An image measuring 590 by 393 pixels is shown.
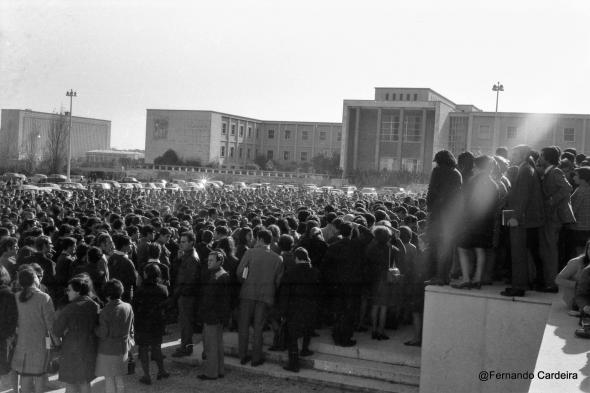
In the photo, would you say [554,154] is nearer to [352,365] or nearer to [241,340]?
[352,365]

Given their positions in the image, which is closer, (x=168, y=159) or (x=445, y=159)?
(x=445, y=159)

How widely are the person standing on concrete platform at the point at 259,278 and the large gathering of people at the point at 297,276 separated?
0.01m

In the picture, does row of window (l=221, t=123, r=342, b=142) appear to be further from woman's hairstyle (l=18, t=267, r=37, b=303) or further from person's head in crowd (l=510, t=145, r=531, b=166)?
woman's hairstyle (l=18, t=267, r=37, b=303)

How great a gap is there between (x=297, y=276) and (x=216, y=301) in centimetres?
108

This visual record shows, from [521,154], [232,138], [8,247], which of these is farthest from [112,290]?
[232,138]

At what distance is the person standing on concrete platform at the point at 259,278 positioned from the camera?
27.6 ft

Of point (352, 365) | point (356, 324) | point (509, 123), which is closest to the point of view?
point (352, 365)

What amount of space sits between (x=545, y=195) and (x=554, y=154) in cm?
51

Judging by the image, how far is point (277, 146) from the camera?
92000 millimetres

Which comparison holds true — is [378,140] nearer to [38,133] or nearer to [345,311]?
[38,133]

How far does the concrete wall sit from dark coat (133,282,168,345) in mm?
3206

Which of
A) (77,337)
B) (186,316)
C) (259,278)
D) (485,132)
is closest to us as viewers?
(77,337)

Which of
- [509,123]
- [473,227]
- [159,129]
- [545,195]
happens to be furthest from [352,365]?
[159,129]

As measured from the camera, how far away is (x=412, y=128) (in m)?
68.4
